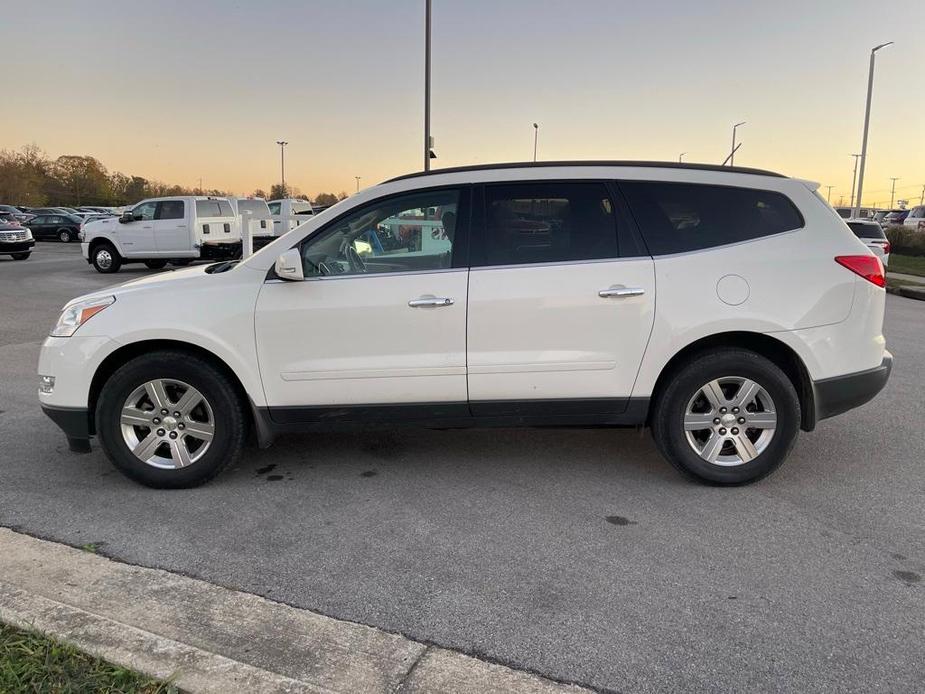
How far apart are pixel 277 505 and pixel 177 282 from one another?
142 cm

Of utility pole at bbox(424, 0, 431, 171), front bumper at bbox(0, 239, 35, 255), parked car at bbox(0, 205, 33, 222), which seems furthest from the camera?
parked car at bbox(0, 205, 33, 222)

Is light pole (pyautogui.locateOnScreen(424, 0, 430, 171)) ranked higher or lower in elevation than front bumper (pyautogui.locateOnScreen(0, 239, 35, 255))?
higher

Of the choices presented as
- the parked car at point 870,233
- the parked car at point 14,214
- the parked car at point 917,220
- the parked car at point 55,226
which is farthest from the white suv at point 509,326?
the parked car at point 55,226

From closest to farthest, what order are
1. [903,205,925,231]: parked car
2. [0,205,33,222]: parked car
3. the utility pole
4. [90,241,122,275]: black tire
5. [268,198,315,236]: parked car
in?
the utility pole < [90,241,122,275]: black tire < [268,198,315,236]: parked car < [903,205,925,231]: parked car < [0,205,33,222]: parked car

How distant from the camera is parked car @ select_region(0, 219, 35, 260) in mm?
22250

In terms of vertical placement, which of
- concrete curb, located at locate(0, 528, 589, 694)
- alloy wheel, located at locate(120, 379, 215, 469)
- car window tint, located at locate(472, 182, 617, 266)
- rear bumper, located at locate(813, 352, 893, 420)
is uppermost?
car window tint, located at locate(472, 182, 617, 266)

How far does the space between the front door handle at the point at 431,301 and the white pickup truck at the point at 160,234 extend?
15.5 meters

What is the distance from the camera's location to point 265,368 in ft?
12.9

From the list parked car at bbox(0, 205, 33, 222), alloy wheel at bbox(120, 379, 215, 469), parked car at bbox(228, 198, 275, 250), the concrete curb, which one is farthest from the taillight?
parked car at bbox(0, 205, 33, 222)

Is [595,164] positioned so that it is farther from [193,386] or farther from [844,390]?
[193,386]

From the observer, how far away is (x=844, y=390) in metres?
3.97

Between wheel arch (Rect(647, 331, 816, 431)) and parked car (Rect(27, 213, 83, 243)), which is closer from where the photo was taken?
wheel arch (Rect(647, 331, 816, 431))

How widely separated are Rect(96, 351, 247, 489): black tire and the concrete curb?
0.93 metres

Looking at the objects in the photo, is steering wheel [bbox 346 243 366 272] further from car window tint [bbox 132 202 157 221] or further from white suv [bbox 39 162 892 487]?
car window tint [bbox 132 202 157 221]
